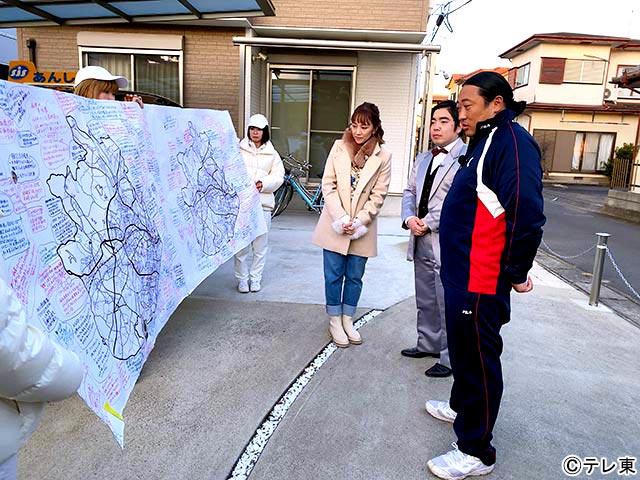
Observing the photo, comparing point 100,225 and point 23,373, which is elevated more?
point 100,225

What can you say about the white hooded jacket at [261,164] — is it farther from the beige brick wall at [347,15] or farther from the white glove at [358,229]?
the beige brick wall at [347,15]

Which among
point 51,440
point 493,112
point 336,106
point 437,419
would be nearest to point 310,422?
point 437,419

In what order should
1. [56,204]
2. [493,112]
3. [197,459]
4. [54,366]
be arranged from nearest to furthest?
[54,366]
[56,204]
[493,112]
[197,459]

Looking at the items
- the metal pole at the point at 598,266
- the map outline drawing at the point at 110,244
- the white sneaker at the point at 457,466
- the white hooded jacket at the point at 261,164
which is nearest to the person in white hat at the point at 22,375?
the map outline drawing at the point at 110,244

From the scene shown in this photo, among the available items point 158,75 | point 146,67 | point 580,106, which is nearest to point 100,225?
point 158,75

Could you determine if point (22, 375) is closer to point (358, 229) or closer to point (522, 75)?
point (358, 229)

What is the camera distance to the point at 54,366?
1.31 m

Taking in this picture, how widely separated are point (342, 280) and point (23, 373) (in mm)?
2829

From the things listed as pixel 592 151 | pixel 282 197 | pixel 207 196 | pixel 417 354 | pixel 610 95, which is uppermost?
pixel 610 95

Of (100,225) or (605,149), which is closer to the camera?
(100,225)

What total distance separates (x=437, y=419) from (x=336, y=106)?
28.7ft

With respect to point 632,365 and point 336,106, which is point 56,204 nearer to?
point 632,365

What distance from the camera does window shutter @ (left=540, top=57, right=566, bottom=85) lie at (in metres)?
27.4

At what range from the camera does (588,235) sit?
1074 cm
